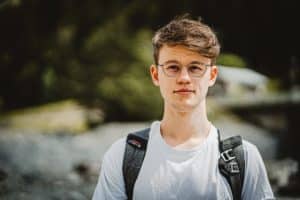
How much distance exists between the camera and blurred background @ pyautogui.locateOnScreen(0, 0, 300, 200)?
13.8ft

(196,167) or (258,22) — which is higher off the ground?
(258,22)

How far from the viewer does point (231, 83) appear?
4352 millimetres

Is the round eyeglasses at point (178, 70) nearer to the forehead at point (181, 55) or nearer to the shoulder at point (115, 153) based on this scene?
the forehead at point (181, 55)

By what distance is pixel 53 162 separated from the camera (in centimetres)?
419

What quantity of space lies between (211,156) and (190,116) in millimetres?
186

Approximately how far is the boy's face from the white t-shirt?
189mm

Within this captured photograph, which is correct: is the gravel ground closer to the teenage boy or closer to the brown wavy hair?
the teenage boy

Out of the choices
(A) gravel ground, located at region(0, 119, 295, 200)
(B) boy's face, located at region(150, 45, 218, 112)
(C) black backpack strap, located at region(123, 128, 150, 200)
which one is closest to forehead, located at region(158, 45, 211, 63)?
(B) boy's face, located at region(150, 45, 218, 112)

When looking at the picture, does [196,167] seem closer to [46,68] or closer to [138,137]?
[138,137]

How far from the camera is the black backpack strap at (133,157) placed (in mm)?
2182

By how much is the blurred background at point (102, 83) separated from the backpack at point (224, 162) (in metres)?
1.99

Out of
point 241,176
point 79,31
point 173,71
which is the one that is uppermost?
point 79,31

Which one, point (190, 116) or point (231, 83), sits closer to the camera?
point (190, 116)

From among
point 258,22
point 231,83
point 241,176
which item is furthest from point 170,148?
point 258,22
